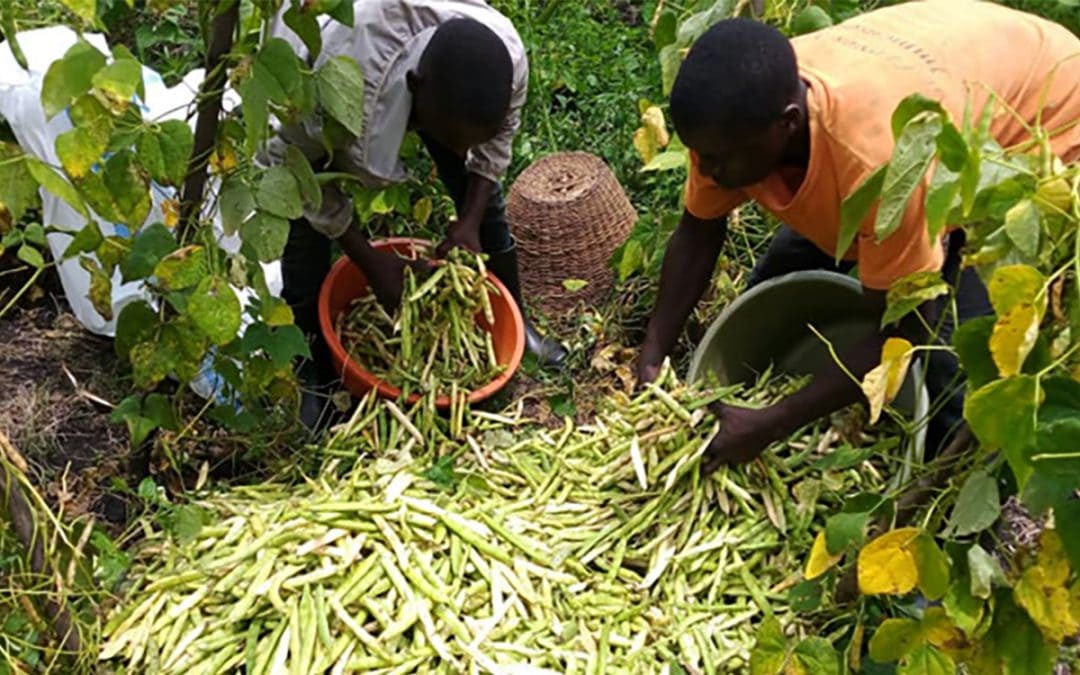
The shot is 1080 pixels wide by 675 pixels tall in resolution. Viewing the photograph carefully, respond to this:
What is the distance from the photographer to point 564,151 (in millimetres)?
3668

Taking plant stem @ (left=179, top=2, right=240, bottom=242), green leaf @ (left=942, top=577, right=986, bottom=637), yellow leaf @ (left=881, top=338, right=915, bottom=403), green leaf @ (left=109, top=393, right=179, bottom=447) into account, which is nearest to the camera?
yellow leaf @ (left=881, top=338, right=915, bottom=403)

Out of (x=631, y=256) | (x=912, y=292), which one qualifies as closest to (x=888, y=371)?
(x=912, y=292)

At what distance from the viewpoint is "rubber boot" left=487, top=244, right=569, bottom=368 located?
306 cm

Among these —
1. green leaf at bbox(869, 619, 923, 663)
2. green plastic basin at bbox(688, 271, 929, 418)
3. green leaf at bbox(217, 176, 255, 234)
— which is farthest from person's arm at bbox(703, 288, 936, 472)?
green leaf at bbox(217, 176, 255, 234)

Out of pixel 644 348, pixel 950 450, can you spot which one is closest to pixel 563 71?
pixel 644 348

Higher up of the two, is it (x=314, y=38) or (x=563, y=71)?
(x=314, y=38)

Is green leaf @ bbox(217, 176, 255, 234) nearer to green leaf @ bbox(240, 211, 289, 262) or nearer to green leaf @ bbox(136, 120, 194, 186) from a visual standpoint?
green leaf @ bbox(240, 211, 289, 262)

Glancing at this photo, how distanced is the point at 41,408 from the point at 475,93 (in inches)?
55.1

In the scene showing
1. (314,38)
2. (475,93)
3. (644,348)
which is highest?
(314,38)

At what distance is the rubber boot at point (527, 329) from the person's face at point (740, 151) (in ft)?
3.57

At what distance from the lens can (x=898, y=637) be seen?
161 cm

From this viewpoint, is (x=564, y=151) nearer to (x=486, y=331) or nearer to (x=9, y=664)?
(x=486, y=331)

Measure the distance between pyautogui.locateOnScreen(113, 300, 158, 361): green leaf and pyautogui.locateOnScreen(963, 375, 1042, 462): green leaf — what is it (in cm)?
156

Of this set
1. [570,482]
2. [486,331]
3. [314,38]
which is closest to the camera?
[314,38]
